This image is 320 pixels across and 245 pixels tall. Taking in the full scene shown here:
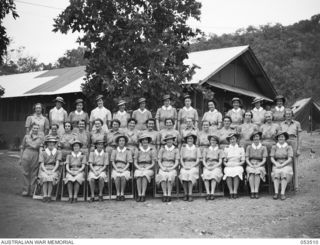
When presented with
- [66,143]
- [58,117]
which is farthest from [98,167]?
[58,117]

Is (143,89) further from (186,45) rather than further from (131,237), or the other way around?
(131,237)

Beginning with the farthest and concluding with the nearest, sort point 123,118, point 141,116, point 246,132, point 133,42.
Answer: point 133,42 < point 141,116 < point 123,118 < point 246,132

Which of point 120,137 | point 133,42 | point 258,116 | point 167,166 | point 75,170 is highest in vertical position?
point 133,42

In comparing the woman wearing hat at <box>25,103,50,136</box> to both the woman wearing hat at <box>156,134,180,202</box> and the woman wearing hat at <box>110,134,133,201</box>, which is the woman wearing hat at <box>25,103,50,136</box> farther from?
the woman wearing hat at <box>156,134,180,202</box>

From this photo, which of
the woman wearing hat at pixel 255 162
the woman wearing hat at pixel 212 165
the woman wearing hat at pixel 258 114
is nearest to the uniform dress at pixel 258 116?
the woman wearing hat at pixel 258 114

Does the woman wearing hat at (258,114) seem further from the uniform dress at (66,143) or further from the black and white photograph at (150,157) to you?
the uniform dress at (66,143)

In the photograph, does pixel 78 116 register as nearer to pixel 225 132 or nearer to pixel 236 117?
pixel 225 132

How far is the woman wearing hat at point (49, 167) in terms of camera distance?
7812mm

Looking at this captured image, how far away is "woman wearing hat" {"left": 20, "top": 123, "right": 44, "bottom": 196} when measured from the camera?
8234 millimetres

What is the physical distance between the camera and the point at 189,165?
26.1 ft

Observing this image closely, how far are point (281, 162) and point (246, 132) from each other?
0.97 metres

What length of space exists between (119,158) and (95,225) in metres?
2.21

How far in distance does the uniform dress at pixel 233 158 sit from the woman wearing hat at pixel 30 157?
13.0 ft

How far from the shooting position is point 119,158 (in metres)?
8.05
